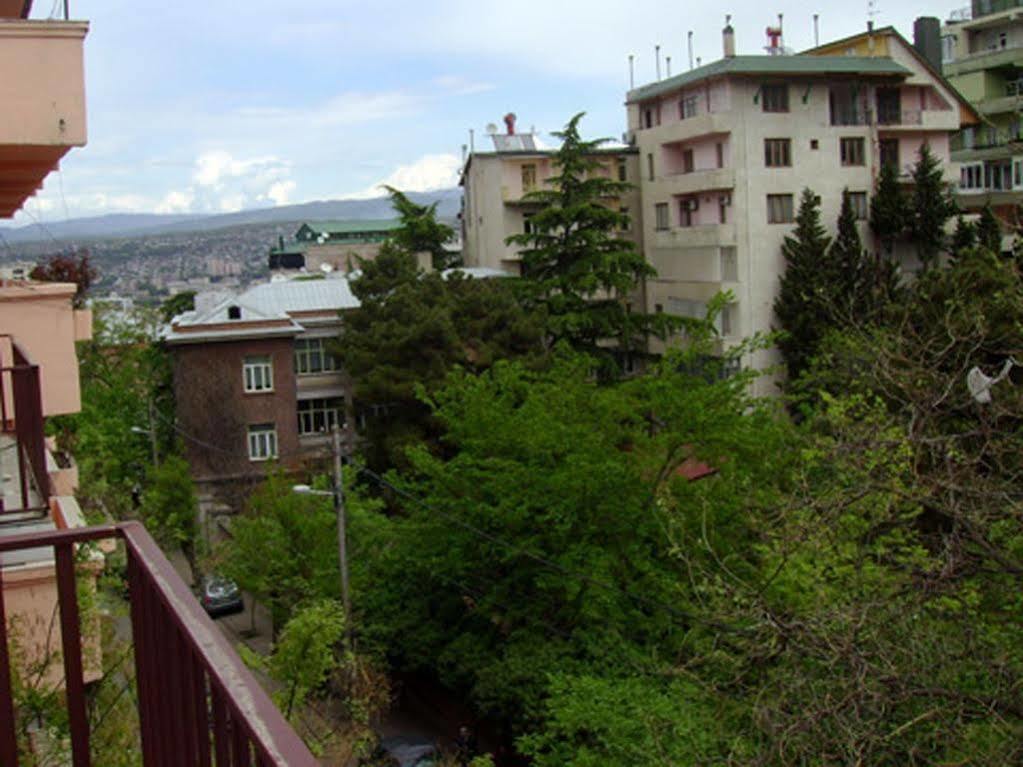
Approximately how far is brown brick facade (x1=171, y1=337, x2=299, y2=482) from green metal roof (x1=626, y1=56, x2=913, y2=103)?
1645 cm

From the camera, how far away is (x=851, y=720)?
658cm

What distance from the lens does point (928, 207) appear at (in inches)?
1499

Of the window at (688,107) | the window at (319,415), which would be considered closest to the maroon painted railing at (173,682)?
the window at (319,415)

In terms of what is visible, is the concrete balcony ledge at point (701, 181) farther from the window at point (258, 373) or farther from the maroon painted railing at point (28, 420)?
the maroon painted railing at point (28, 420)

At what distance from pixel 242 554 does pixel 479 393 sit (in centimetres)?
643

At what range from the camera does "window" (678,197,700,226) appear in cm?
4025

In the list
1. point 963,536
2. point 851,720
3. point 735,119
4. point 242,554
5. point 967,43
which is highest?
point 967,43

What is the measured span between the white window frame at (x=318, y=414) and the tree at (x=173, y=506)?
7.84 meters

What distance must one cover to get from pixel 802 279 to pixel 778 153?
4599 millimetres

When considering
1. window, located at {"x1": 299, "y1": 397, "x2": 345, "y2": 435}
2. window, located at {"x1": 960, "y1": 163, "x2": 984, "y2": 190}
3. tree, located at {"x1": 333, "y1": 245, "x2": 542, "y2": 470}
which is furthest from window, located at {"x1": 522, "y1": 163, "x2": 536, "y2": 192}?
window, located at {"x1": 960, "y1": 163, "x2": 984, "y2": 190}

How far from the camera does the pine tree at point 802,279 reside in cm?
3569

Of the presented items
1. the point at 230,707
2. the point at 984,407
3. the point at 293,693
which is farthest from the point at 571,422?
the point at 230,707

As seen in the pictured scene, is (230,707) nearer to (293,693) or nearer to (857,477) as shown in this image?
(857,477)

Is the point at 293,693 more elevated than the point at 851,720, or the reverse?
the point at 851,720
